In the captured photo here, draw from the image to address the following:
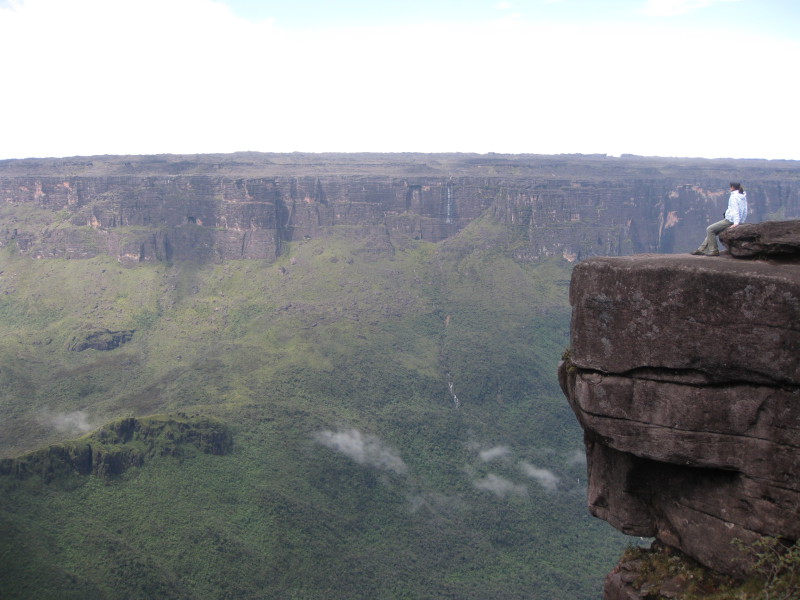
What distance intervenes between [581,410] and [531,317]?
237 feet

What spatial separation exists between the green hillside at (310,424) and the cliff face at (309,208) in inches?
108

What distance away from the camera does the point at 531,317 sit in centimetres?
8119

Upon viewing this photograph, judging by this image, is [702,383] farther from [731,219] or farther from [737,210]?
[737,210]

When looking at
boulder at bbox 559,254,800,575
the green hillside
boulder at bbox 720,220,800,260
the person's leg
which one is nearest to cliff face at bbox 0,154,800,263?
the green hillside

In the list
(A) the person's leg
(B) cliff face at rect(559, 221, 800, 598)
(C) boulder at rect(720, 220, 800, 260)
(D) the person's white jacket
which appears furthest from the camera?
(D) the person's white jacket

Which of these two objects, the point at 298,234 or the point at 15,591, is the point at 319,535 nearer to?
the point at 15,591

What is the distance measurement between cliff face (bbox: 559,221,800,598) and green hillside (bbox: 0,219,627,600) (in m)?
29.9

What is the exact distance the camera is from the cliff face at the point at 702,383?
8.64 metres

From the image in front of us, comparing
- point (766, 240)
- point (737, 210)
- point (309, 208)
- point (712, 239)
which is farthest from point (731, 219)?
point (309, 208)

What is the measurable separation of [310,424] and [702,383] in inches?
1980

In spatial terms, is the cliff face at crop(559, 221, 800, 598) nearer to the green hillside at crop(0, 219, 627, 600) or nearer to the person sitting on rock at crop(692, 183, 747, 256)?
the person sitting on rock at crop(692, 183, 747, 256)

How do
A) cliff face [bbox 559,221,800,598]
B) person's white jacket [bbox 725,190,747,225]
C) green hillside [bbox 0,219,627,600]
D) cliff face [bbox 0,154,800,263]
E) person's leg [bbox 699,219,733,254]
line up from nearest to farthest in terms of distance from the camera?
cliff face [bbox 559,221,800,598]
person's leg [bbox 699,219,733,254]
person's white jacket [bbox 725,190,747,225]
green hillside [bbox 0,219,627,600]
cliff face [bbox 0,154,800,263]

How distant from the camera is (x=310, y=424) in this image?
187 ft

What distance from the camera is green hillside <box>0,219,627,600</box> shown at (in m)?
39.8
